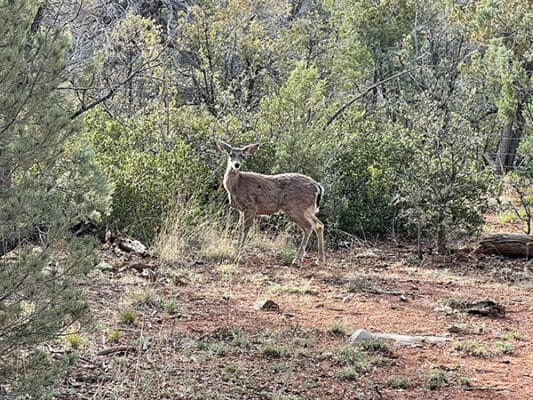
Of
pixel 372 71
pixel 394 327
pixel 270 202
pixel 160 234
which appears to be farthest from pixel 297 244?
pixel 372 71

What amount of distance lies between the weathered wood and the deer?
2.67 m

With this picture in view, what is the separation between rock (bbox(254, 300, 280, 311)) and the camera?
7.87 m

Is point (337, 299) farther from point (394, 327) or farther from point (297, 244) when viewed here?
point (297, 244)

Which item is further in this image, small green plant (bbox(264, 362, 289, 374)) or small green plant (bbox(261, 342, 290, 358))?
small green plant (bbox(261, 342, 290, 358))

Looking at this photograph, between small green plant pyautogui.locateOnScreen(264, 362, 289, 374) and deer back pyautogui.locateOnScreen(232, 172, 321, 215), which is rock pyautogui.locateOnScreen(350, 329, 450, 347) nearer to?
small green plant pyautogui.locateOnScreen(264, 362, 289, 374)

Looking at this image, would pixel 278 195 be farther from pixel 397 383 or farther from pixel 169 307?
pixel 397 383

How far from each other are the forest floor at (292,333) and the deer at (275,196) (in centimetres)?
90

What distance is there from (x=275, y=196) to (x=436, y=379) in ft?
19.0

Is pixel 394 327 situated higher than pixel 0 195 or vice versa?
pixel 0 195

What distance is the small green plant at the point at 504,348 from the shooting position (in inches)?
270

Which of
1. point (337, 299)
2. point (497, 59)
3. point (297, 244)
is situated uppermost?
point (497, 59)

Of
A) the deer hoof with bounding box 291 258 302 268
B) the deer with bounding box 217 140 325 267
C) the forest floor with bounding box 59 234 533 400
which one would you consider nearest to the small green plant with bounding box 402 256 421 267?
the forest floor with bounding box 59 234 533 400

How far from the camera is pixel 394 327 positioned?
7590mm

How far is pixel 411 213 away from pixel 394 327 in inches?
188
